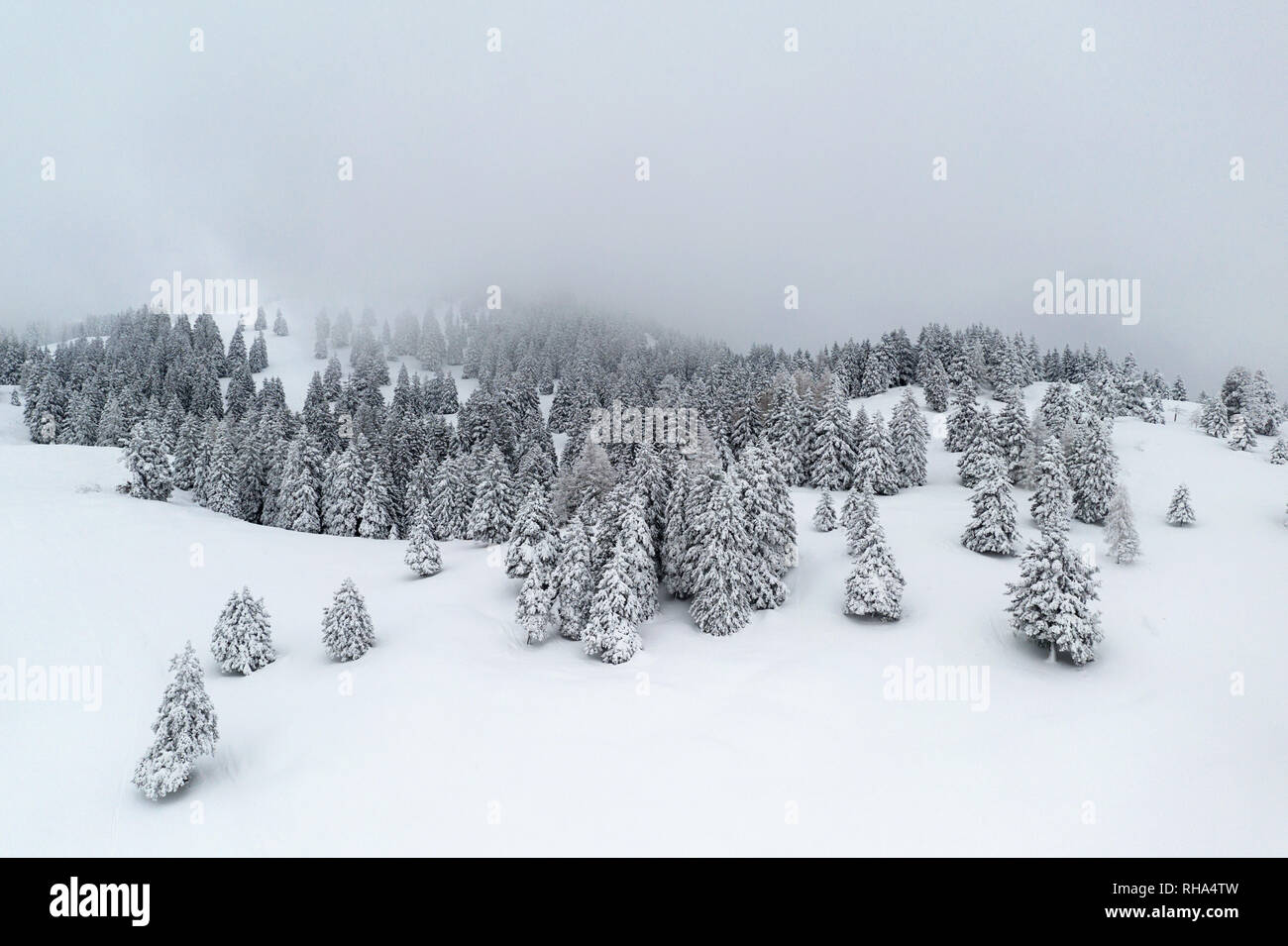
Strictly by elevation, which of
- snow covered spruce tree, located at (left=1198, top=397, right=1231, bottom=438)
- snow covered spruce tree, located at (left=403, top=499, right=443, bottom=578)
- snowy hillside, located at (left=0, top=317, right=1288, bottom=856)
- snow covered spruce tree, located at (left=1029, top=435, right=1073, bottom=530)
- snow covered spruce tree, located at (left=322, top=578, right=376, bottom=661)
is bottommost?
snowy hillside, located at (left=0, top=317, right=1288, bottom=856)

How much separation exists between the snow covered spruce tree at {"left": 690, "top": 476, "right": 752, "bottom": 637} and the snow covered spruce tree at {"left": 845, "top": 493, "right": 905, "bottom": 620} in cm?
636

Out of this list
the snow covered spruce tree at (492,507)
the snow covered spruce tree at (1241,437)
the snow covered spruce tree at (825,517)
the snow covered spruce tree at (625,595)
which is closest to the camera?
the snow covered spruce tree at (625,595)

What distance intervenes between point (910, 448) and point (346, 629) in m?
54.1

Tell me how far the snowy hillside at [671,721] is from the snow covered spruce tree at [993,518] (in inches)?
46.7

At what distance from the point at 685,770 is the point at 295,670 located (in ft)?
69.3

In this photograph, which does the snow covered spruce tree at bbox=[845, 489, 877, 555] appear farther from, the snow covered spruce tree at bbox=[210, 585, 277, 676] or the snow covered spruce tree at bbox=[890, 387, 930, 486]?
the snow covered spruce tree at bbox=[210, 585, 277, 676]

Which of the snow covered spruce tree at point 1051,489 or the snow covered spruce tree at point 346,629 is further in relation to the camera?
the snow covered spruce tree at point 1051,489

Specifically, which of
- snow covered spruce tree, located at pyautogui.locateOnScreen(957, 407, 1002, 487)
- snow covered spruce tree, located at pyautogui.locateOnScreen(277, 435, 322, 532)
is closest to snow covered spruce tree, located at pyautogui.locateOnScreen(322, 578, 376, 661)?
snow covered spruce tree, located at pyautogui.locateOnScreen(277, 435, 322, 532)

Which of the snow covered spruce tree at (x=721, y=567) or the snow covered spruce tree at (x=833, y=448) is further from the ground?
the snow covered spruce tree at (x=833, y=448)

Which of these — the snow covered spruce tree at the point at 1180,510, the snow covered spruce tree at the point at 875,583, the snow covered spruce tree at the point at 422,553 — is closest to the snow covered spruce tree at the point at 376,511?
the snow covered spruce tree at the point at 422,553

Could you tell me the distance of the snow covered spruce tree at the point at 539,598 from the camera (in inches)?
1291

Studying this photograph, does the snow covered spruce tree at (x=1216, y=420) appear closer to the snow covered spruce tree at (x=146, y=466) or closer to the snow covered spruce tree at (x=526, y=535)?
the snow covered spruce tree at (x=526, y=535)

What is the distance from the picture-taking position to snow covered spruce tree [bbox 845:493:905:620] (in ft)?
110
